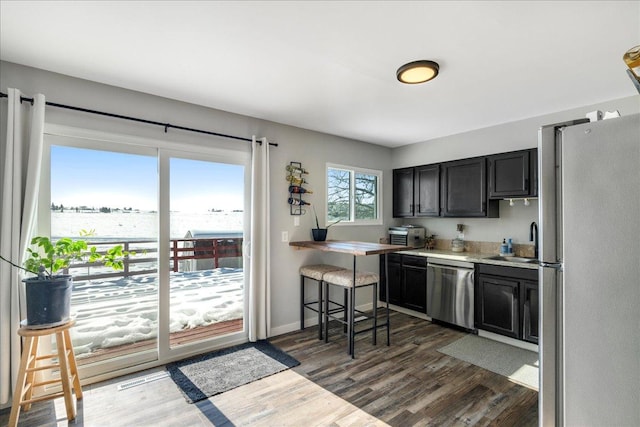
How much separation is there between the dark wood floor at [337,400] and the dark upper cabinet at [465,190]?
1.86 metres

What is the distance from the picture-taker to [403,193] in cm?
487

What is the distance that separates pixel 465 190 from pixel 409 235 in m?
0.98

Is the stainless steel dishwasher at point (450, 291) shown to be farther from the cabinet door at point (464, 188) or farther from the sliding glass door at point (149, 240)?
the sliding glass door at point (149, 240)

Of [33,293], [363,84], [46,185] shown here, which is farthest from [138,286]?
[363,84]

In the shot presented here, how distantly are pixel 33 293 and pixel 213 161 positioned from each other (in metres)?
1.83

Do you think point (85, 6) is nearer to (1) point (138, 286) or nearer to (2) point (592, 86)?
(1) point (138, 286)

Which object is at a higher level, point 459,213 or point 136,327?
point 459,213

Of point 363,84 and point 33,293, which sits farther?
point 363,84

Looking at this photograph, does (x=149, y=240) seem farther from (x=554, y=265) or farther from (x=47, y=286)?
(x=554, y=265)

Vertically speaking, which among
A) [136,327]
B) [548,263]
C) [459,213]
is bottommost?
[136,327]

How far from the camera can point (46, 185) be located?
2.47 meters

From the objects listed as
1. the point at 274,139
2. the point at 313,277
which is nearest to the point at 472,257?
the point at 313,277

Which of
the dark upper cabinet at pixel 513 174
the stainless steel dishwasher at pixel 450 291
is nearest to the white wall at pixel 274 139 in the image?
the stainless steel dishwasher at pixel 450 291

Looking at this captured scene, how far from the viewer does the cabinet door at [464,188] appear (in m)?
3.89
